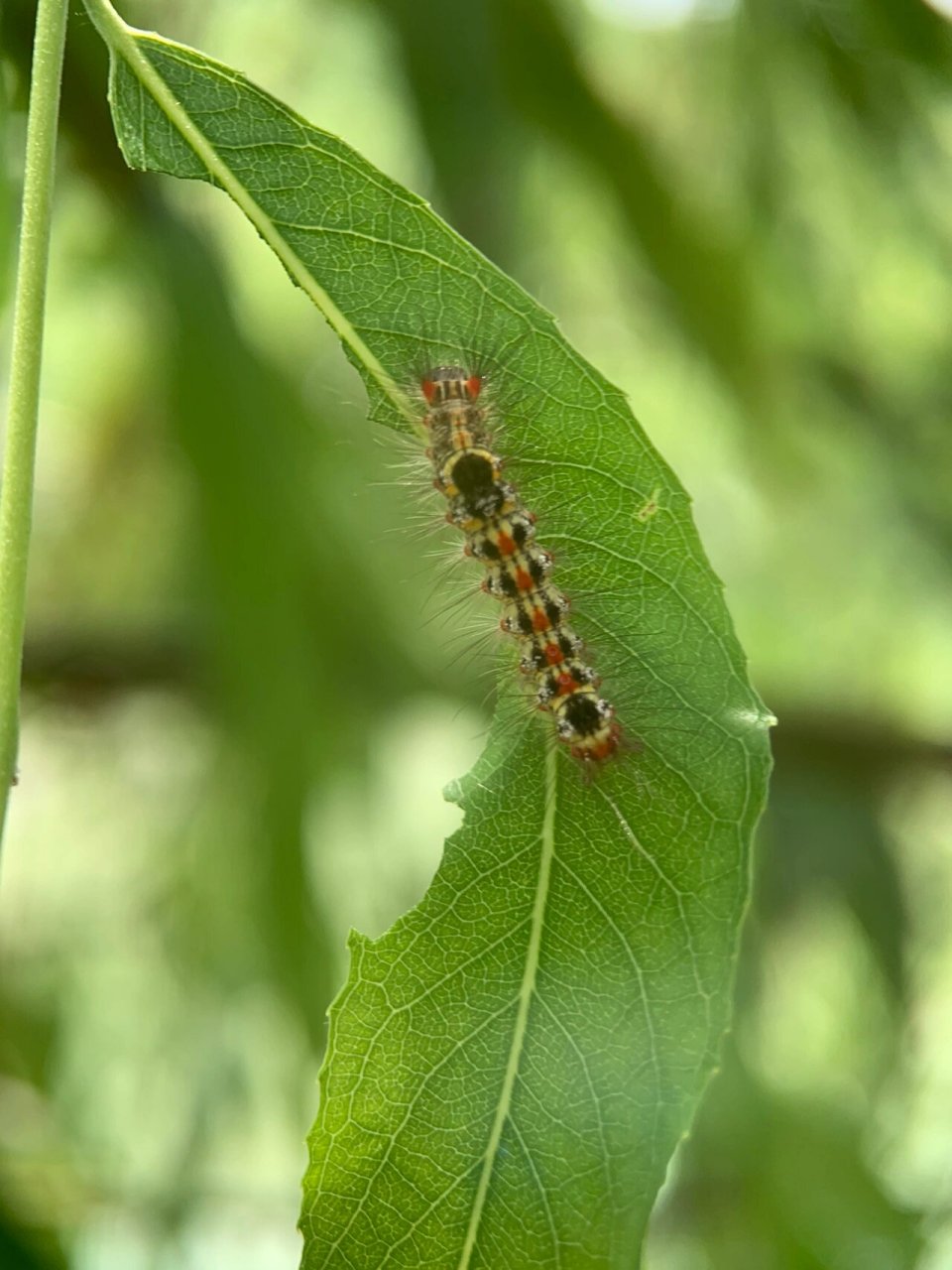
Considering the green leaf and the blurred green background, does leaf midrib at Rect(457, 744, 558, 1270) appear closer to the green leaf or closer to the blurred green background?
the green leaf

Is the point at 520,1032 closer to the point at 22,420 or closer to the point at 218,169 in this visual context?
the point at 22,420

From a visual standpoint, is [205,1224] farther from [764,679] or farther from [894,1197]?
[764,679]

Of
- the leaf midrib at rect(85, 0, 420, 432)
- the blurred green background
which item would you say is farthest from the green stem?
the blurred green background

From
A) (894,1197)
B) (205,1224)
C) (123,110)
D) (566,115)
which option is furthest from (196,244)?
(894,1197)

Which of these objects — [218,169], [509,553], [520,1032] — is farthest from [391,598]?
[520,1032]

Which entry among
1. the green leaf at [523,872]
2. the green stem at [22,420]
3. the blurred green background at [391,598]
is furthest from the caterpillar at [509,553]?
the blurred green background at [391,598]
